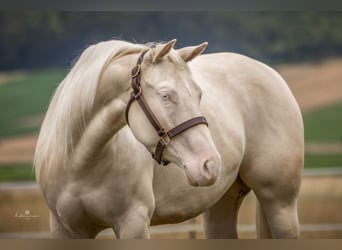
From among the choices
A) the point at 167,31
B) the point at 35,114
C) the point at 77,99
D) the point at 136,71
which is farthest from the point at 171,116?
the point at 35,114

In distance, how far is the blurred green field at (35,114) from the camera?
139 inches

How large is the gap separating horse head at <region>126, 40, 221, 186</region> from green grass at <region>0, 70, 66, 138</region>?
1.24m

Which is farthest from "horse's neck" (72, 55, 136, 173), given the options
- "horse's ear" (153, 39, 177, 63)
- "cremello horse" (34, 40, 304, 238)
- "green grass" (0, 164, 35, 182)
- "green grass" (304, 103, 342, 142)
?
"green grass" (304, 103, 342, 142)

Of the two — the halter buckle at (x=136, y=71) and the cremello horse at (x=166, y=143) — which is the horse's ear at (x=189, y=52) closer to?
the cremello horse at (x=166, y=143)

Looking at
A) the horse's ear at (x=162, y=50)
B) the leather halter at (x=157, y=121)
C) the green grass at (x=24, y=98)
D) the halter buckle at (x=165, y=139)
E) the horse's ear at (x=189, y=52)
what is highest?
the horse's ear at (x=162, y=50)

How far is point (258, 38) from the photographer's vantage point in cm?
361

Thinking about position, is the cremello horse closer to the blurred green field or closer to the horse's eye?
the horse's eye

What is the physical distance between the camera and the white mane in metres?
2.54

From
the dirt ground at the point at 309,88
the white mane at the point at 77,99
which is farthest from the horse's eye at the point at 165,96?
the dirt ground at the point at 309,88

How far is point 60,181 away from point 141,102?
0.53 meters

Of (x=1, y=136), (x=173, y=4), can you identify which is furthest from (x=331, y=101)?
(x=1, y=136)

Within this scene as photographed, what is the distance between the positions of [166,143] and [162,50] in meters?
0.36

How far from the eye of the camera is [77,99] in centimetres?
258

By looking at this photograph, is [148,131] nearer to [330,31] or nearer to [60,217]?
Answer: [60,217]
